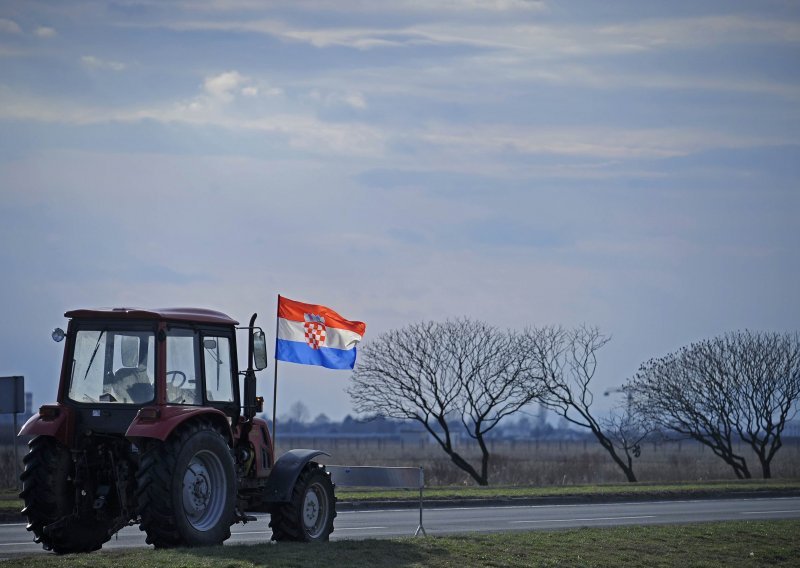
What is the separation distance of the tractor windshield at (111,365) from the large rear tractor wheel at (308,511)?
2673 mm

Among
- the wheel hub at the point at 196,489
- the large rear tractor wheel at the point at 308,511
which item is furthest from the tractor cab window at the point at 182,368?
the large rear tractor wheel at the point at 308,511

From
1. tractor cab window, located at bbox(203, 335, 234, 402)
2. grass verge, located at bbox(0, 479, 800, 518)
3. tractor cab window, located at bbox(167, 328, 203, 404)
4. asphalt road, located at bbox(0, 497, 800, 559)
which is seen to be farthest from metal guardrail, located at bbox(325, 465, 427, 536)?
grass verge, located at bbox(0, 479, 800, 518)

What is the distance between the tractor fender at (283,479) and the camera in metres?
15.5

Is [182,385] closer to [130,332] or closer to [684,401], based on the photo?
[130,332]

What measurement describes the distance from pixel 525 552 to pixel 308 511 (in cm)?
288

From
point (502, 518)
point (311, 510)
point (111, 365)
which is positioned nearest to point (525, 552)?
point (311, 510)

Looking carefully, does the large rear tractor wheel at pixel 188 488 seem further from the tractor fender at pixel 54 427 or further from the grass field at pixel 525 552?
the tractor fender at pixel 54 427

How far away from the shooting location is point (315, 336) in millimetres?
21609

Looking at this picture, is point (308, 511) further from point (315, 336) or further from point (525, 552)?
point (315, 336)

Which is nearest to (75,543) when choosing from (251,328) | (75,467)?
(75,467)

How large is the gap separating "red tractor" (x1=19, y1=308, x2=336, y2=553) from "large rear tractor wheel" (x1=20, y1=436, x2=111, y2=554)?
1 centimetres

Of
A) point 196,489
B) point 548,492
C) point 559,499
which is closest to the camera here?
point 196,489

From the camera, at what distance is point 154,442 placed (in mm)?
13664

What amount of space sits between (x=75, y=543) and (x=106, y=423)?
1493mm
